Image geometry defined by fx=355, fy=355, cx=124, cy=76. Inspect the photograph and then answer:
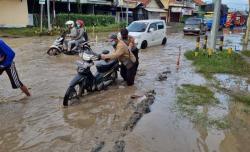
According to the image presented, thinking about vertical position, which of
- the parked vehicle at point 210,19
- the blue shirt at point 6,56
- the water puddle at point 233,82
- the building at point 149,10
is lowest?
the water puddle at point 233,82

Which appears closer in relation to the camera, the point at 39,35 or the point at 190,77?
the point at 190,77

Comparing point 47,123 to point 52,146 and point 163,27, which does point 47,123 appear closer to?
point 52,146

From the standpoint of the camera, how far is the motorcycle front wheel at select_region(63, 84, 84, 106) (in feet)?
26.6

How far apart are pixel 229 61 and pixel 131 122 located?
983 cm

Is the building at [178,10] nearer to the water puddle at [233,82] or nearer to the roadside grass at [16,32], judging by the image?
the roadside grass at [16,32]

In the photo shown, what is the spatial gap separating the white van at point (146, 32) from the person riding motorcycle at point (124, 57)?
32.1ft

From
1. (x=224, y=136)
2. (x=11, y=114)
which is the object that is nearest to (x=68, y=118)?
(x=11, y=114)

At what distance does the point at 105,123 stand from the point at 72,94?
5.38ft

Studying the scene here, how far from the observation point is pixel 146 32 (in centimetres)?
2105

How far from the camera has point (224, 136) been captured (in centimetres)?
664

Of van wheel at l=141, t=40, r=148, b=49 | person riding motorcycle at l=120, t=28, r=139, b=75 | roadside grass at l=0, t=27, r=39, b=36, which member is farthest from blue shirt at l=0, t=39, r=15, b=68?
roadside grass at l=0, t=27, r=39, b=36

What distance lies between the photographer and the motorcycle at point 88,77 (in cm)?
830

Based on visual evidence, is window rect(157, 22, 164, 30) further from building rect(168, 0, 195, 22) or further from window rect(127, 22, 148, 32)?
building rect(168, 0, 195, 22)

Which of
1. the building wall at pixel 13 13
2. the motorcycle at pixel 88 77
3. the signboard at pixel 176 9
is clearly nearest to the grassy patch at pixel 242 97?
the motorcycle at pixel 88 77
